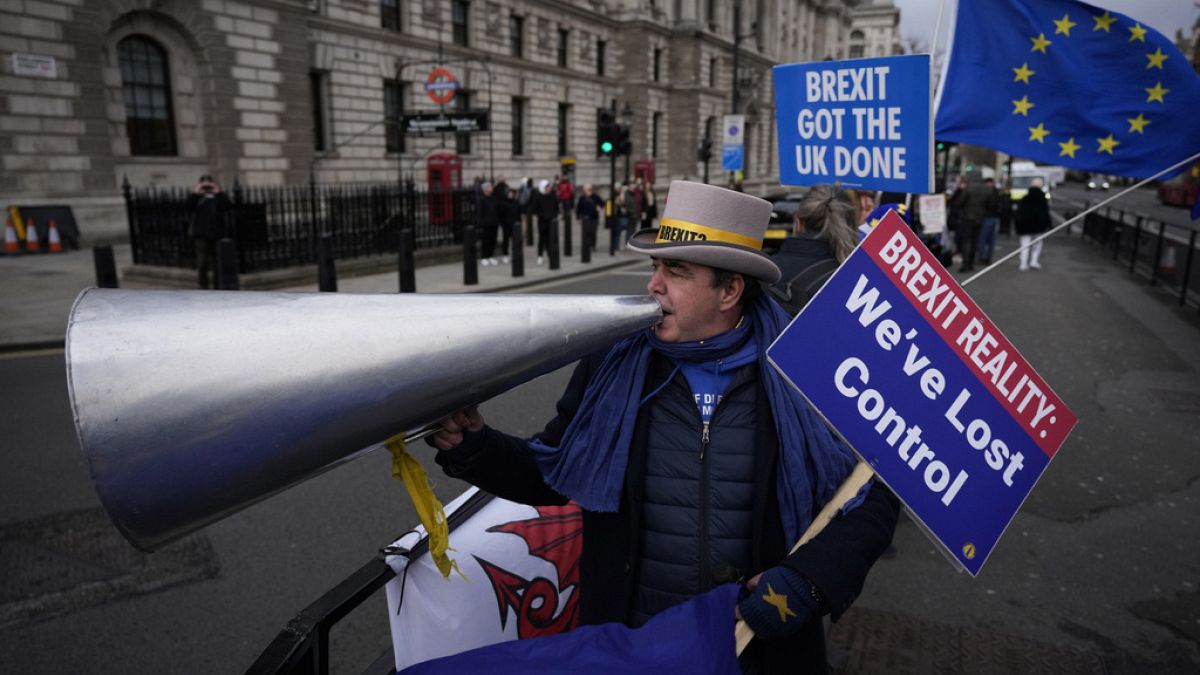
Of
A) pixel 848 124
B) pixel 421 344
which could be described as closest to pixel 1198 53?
pixel 848 124

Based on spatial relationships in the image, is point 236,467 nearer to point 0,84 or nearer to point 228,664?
point 228,664

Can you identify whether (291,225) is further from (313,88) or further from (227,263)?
(313,88)

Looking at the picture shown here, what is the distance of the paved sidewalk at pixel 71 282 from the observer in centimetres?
951

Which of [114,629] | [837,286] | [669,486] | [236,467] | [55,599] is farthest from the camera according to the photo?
[55,599]

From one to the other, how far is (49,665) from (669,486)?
2.81 m

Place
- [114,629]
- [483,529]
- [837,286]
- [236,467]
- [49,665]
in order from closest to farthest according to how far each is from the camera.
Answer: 1. [236,467]
2. [837,286]
3. [483,529]
4. [49,665]
5. [114,629]

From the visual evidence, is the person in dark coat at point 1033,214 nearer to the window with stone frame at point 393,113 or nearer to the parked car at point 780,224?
the parked car at point 780,224

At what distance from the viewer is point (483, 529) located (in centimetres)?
235

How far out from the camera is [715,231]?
191 cm

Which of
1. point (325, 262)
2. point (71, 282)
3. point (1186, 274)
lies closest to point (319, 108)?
point (71, 282)

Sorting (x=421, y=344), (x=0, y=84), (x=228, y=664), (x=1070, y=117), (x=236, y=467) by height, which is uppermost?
(x=0, y=84)

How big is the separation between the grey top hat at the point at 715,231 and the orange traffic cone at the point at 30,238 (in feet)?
61.6

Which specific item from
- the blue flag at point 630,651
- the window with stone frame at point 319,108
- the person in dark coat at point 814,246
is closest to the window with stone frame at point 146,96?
the window with stone frame at point 319,108

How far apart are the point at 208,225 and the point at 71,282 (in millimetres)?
3209
